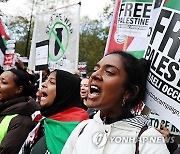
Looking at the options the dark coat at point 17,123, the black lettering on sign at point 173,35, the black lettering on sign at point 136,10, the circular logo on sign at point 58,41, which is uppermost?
the black lettering on sign at point 136,10

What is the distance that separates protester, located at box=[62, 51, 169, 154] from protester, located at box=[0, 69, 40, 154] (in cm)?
114

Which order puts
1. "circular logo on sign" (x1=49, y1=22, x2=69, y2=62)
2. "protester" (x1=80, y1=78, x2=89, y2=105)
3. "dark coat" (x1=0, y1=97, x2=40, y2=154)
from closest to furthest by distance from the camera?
"dark coat" (x1=0, y1=97, x2=40, y2=154), "protester" (x1=80, y1=78, x2=89, y2=105), "circular logo on sign" (x1=49, y1=22, x2=69, y2=62)

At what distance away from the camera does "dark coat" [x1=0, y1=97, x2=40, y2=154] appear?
10.8 ft

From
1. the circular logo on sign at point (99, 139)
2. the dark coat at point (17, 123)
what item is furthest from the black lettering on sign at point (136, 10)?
the dark coat at point (17, 123)

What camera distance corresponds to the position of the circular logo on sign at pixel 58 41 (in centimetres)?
518

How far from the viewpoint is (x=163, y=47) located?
2199 mm

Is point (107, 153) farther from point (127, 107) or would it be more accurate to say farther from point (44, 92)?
point (44, 92)

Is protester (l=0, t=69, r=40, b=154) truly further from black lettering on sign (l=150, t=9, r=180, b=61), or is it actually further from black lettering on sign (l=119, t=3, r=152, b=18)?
black lettering on sign (l=150, t=9, r=180, b=61)

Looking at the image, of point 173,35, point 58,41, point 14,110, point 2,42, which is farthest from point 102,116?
point 2,42

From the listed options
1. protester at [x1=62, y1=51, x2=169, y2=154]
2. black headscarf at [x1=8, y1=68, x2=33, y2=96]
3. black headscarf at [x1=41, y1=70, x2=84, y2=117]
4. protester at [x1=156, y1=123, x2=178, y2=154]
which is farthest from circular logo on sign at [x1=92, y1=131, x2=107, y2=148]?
black headscarf at [x1=8, y1=68, x2=33, y2=96]

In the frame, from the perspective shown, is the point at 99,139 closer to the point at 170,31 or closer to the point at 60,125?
the point at 170,31

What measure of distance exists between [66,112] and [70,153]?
0.86 meters

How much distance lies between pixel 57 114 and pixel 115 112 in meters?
0.97

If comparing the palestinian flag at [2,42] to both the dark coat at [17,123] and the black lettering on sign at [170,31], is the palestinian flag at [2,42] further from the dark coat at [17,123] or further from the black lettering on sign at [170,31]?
the black lettering on sign at [170,31]
